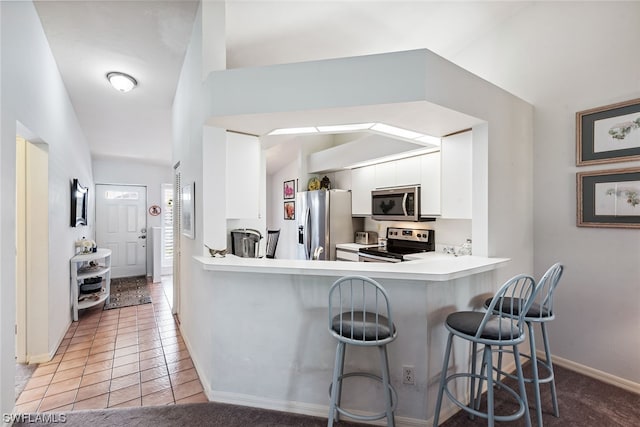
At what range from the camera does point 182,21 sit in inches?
97.0

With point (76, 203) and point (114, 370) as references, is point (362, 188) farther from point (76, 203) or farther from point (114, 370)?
point (76, 203)

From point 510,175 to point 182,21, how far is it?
3.07 metres

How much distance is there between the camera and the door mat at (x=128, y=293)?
4.36 m

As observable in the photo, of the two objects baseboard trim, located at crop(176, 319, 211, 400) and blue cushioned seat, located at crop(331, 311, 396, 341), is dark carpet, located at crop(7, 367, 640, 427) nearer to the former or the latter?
baseboard trim, located at crop(176, 319, 211, 400)

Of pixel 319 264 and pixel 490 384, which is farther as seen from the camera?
pixel 319 264

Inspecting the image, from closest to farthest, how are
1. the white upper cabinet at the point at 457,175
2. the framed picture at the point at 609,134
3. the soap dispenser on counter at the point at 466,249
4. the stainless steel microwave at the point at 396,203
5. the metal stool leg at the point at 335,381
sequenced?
the metal stool leg at the point at 335,381, the framed picture at the point at 609,134, the white upper cabinet at the point at 457,175, the soap dispenser on counter at the point at 466,249, the stainless steel microwave at the point at 396,203

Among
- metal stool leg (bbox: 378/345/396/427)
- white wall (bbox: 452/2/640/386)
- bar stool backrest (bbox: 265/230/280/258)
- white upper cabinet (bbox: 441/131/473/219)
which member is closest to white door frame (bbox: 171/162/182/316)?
bar stool backrest (bbox: 265/230/280/258)

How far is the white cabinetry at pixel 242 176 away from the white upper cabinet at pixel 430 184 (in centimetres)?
191

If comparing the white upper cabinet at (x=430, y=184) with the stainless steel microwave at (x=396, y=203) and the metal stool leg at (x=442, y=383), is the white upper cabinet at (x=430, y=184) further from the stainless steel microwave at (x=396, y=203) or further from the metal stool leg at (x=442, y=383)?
the metal stool leg at (x=442, y=383)

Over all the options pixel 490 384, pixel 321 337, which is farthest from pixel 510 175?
pixel 321 337

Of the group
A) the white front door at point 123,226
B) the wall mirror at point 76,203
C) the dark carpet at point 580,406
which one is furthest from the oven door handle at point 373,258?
the white front door at point 123,226

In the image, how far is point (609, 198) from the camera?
7.73 ft

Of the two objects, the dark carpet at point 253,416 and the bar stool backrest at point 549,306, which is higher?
the bar stool backrest at point 549,306

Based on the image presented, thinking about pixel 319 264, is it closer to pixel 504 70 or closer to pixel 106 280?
pixel 504 70
